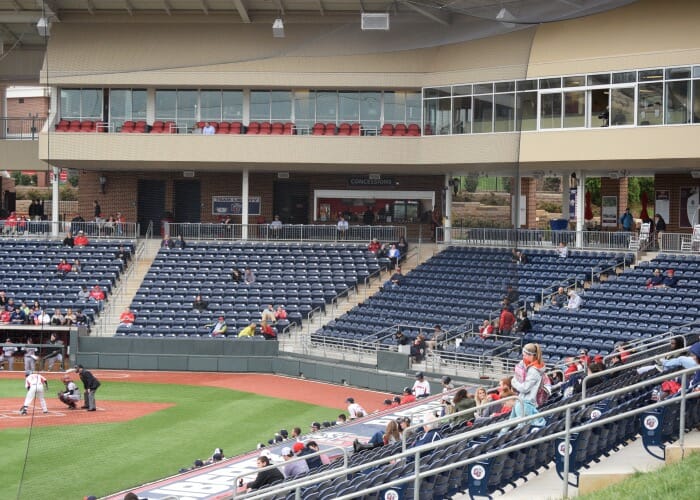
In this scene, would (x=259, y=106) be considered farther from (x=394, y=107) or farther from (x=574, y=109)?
(x=574, y=109)

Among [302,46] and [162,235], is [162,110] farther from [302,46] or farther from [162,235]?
[302,46]

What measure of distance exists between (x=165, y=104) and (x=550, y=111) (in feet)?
44.3

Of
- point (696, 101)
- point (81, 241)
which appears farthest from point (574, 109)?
point (81, 241)

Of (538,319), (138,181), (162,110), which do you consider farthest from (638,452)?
(138,181)

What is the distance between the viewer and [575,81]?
32562 mm

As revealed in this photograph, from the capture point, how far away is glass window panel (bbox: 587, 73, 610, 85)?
3200 centimetres

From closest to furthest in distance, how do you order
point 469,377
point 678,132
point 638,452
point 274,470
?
1. point 638,452
2. point 274,470
3. point 469,377
4. point 678,132

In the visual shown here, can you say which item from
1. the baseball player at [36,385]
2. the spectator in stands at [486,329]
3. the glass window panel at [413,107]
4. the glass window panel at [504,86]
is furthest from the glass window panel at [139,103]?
the glass window panel at [504,86]

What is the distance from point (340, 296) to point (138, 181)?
11.0 m

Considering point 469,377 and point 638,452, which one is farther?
point 469,377

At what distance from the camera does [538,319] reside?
28719 millimetres

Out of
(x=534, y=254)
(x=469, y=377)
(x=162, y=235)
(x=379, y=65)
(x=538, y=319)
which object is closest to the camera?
(x=469, y=377)

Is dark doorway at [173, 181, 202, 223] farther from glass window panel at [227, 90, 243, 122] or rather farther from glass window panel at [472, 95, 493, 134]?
glass window panel at [472, 95, 493, 134]

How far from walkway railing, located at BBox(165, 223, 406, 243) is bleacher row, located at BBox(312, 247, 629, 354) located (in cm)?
462
